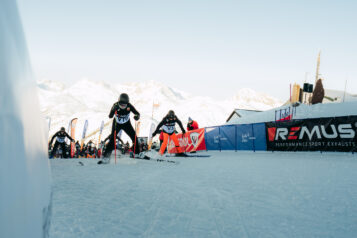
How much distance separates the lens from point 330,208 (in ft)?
10.2

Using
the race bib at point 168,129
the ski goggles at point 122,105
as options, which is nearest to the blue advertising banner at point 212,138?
the race bib at point 168,129

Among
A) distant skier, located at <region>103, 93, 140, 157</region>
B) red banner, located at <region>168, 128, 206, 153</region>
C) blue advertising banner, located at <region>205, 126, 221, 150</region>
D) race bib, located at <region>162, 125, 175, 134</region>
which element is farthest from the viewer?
red banner, located at <region>168, 128, 206, 153</region>

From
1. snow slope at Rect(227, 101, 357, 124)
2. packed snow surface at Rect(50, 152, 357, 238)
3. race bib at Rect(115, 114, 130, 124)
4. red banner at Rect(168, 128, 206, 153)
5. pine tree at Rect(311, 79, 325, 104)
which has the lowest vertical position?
packed snow surface at Rect(50, 152, 357, 238)

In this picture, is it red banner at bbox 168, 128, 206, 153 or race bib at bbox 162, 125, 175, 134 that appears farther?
red banner at bbox 168, 128, 206, 153

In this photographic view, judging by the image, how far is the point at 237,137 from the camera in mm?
14156

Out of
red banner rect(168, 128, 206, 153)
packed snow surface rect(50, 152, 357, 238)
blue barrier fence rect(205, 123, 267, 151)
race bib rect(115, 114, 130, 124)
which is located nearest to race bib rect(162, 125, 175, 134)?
race bib rect(115, 114, 130, 124)

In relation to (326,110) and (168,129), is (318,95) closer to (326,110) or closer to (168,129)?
(326,110)

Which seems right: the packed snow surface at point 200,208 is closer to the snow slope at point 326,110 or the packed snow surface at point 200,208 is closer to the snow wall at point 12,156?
the snow wall at point 12,156

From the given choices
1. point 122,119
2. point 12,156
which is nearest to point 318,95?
point 122,119

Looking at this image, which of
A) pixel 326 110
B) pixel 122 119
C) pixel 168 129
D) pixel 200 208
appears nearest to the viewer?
pixel 200 208

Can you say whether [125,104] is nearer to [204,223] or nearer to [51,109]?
[204,223]

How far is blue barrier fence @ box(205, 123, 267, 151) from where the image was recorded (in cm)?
1288

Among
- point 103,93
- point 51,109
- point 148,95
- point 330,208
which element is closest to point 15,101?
point 330,208

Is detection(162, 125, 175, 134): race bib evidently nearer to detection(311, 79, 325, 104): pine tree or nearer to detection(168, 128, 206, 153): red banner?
detection(168, 128, 206, 153): red banner
